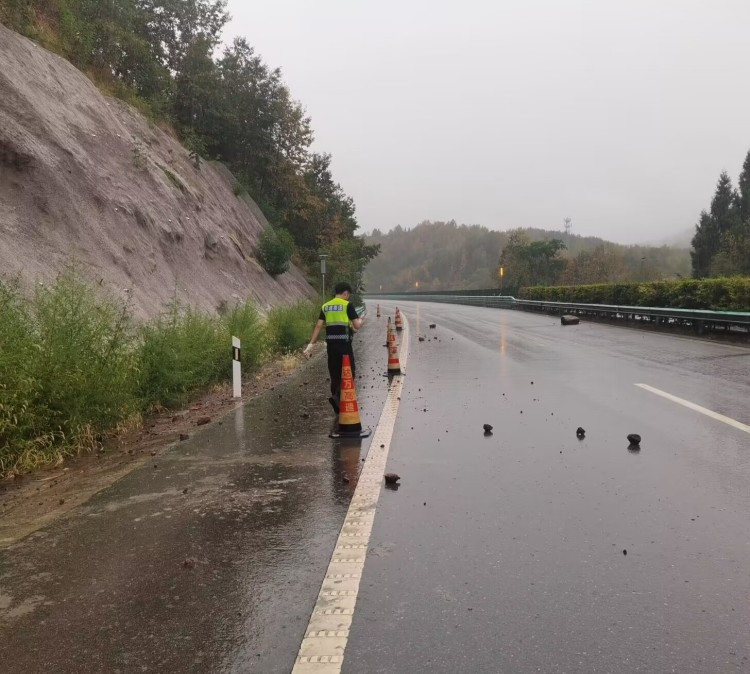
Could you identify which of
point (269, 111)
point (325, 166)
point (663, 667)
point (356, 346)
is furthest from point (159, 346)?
point (325, 166)

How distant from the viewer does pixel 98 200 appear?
54.9 feet

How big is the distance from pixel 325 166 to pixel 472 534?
45542 mm

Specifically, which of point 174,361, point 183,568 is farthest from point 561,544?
point 174,361

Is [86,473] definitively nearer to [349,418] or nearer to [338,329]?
[349,418]

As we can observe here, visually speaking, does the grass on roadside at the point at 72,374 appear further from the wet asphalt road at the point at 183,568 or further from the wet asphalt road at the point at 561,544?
the wet asphalt road at the point at 561,544

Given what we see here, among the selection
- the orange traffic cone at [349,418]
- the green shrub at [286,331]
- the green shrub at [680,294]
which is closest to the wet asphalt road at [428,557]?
the orange traffic cone at [349,418]

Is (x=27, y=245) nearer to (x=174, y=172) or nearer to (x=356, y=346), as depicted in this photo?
(x=356, y=346)

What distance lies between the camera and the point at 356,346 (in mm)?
19250

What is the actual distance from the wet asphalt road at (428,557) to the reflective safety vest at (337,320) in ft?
4.94

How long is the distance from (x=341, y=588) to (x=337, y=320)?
16.3 feet

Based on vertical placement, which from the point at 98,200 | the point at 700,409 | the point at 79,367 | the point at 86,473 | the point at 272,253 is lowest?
the point at 86,473

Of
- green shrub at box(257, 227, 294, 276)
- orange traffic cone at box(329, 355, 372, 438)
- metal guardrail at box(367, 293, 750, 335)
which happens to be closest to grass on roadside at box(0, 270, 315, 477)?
orange traffic cone at box(329, 355, 372, 438)

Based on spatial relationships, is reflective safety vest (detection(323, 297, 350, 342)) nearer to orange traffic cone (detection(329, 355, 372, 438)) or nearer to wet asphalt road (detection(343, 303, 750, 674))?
orange traffic cone (detection(329, 355, 372, 438))

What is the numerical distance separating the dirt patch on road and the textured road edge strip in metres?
2.39
